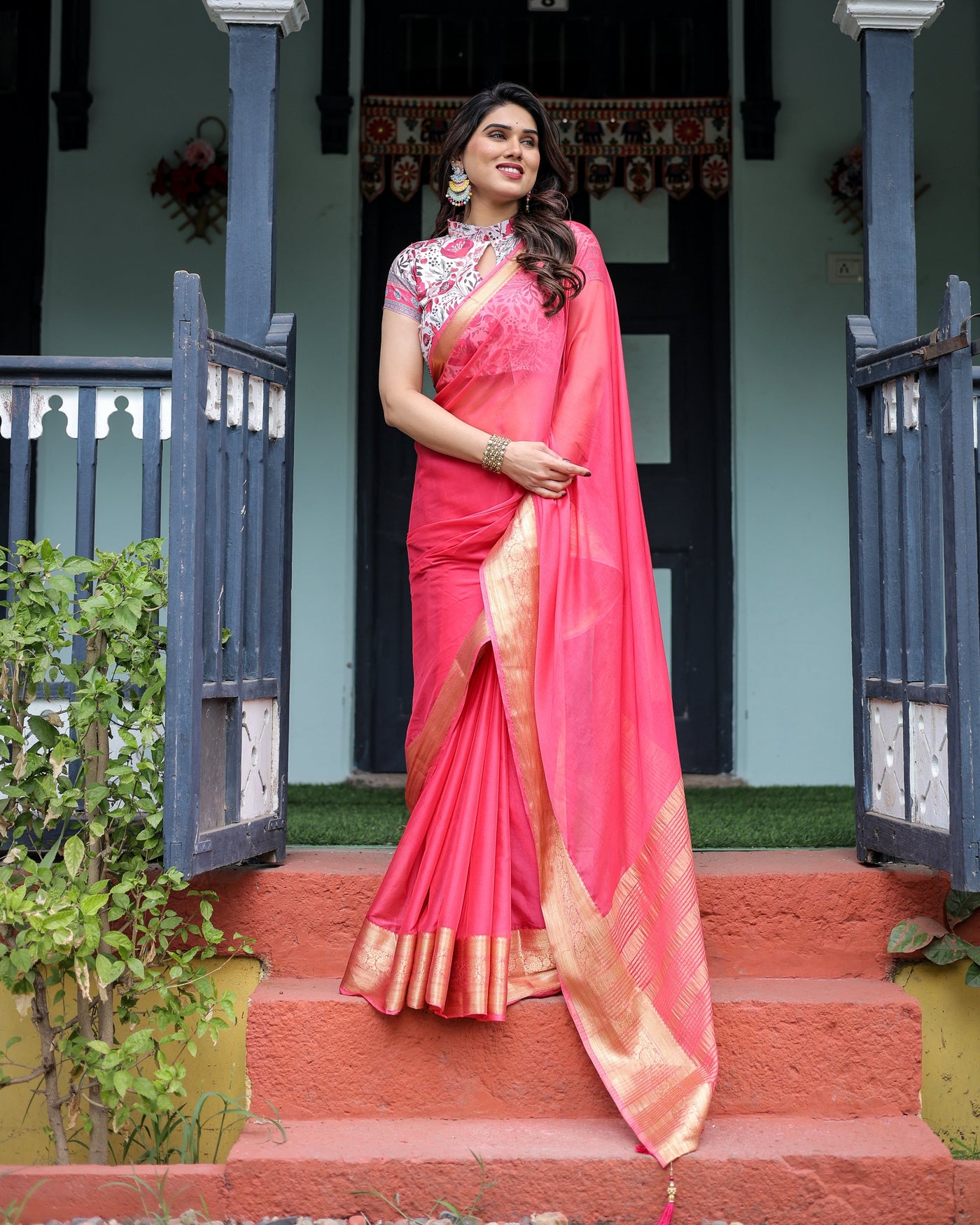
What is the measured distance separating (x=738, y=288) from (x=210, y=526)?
115 inches

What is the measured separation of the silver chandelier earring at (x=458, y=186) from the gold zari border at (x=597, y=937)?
737 millimetres

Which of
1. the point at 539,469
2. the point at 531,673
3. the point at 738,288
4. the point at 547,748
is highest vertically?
the point at 738,288

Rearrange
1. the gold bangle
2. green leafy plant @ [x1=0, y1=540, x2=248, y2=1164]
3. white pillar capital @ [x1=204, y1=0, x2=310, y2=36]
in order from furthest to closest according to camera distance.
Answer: white pillar capital @ [x1=204, y1=0, x2=310, y2=36] → the gold bangle → green leafy plant @ [x1=0, y1=540, x2=248, y2=1164]

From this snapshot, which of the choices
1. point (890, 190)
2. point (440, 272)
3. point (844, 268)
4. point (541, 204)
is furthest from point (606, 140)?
point (440, 272)

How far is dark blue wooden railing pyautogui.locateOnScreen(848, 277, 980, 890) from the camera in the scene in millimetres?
2572

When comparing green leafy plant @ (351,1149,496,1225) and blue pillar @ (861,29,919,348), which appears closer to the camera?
green leafy plant @ (351,1149,496,1225)

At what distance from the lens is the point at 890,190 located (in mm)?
3104

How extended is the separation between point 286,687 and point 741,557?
2.40 metres

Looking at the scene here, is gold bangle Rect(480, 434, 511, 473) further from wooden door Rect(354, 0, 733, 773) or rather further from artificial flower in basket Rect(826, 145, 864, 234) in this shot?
artificial flower in basket Rect(826, 145, 864, 234)

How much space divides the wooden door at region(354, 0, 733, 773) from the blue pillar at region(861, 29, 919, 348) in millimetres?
1852

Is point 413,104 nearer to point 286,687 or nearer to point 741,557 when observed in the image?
point 741,557

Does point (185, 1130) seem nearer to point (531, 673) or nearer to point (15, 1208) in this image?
point (15, 1208)

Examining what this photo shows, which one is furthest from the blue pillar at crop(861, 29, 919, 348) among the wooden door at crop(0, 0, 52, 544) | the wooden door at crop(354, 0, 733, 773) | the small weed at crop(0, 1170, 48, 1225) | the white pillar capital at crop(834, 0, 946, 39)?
the wooden door at crop(0, 0, 52, 544)

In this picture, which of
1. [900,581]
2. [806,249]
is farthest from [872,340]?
[806,249]
